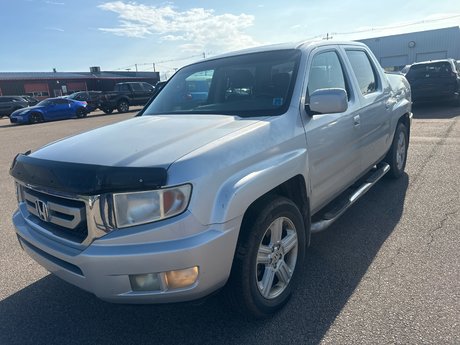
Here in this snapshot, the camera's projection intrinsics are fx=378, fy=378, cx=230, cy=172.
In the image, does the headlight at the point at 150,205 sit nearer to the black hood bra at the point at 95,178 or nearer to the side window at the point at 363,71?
the black hood bra at the point at 95,178

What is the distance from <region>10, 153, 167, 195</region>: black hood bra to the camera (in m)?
2.01

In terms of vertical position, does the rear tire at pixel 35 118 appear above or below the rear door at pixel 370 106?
below

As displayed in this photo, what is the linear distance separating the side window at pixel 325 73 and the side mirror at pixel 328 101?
1.04 feet

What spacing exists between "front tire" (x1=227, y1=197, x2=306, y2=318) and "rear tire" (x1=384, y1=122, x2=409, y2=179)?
291 centimetres

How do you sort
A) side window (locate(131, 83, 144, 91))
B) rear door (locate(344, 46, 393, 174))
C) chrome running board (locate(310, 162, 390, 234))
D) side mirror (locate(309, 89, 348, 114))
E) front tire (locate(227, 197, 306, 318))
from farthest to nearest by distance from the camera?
side window (locate(131, 83, 144, 91))
rear door (locate(344, 46, 393, 174))
chrome running board (locate(310, 162, 390, 234))
side mirror (locate(309, 89, 348, 114))
front tire (locate(227, 197, 306, 318))

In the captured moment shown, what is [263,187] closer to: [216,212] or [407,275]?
[216,212]

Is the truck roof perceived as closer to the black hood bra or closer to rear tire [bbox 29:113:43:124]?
the black hood bra

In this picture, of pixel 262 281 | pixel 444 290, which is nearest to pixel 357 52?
pixel 444 290

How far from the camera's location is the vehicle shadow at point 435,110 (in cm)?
1175

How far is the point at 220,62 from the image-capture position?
3.85m

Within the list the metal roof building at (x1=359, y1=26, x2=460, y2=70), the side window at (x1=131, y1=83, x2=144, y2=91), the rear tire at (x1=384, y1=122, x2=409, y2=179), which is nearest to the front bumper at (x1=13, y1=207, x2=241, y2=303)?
the rear tire at (x1=384, y1=122, x2=409, y2=179)

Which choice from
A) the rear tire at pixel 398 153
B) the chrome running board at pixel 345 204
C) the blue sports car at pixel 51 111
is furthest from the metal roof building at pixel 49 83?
the chrome running board at pixel 345 204

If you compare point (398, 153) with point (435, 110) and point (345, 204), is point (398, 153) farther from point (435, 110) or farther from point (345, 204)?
point (435, 110)

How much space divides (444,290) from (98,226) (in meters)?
2.51
